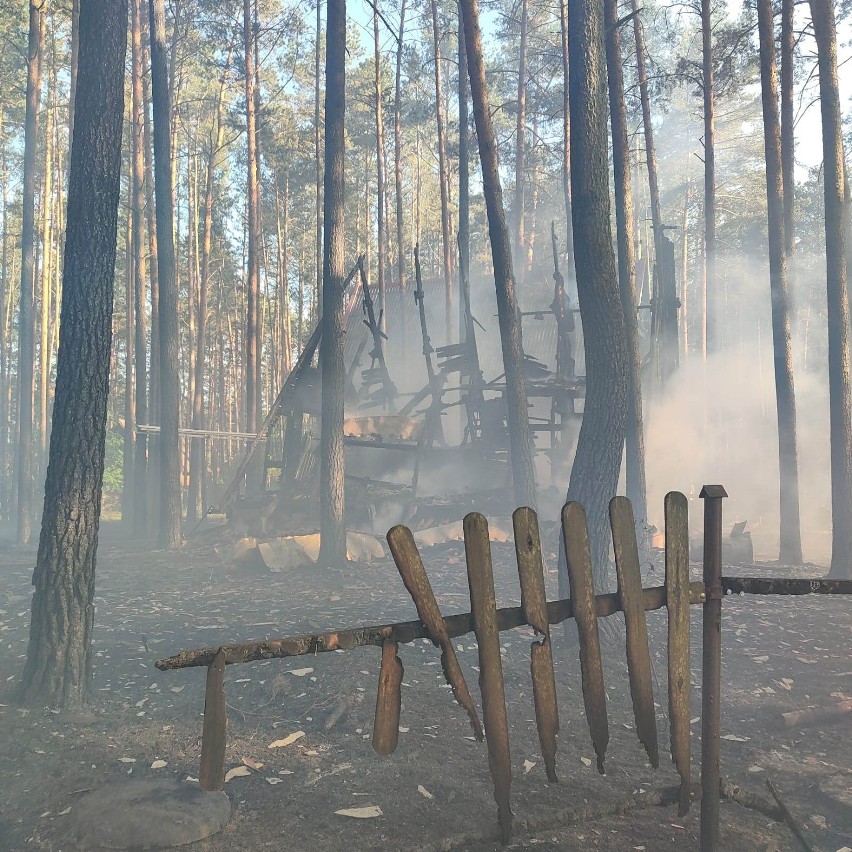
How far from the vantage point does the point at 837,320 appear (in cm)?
1102

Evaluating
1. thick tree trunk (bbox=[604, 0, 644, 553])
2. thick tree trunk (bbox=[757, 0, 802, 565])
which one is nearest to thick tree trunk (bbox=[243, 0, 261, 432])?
thick tree trunk (bbox=[604, 0, 644, 553])

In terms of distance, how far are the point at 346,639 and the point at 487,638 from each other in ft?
1.98

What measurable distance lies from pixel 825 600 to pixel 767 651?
2861 millimetres

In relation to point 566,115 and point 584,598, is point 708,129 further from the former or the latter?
point 584,598

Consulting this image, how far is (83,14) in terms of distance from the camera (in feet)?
20.5

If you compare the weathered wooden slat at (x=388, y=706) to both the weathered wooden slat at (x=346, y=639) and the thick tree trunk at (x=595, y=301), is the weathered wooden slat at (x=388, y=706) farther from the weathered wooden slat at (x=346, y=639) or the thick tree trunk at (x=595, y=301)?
the thick tree trunk at (x=595, y=301)

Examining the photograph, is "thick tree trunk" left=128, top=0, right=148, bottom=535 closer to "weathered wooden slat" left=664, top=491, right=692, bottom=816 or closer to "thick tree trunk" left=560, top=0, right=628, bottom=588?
"thick tree trunk" left=560, top=0, right=628, bottom=588

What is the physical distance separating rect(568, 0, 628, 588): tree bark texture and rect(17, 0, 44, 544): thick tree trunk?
14509mm

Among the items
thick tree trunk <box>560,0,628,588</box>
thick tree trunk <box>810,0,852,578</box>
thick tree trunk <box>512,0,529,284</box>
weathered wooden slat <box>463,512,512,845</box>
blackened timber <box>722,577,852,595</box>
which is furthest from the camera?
thick tree trunk <box>512,0,529,284</box>

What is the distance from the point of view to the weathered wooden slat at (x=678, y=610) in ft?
10.7

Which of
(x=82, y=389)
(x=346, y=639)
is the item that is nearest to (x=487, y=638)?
(x=346, y=639)

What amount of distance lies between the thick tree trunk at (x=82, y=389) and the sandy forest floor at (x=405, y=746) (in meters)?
0.51

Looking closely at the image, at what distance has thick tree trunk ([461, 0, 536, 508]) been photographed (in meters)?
11.5

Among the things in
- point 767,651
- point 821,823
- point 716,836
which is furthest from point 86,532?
point 767,651
